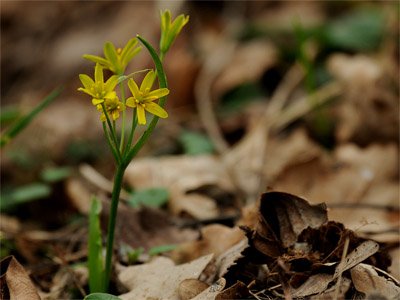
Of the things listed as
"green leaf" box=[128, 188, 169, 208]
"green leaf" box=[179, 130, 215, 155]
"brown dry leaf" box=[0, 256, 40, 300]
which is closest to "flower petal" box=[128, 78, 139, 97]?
"brown dry leaf" box=[0, 256, 40, 300]

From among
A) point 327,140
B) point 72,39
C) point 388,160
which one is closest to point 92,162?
point 327,140

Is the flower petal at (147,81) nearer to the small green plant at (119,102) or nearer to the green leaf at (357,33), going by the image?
the small green plant at (119,102)

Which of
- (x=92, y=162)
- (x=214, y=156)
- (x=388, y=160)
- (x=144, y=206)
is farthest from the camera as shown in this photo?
(x=92, y=162)

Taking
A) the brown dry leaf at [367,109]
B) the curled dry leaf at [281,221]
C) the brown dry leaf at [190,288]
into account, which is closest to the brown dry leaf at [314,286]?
the curled dry leaf at [281,221]

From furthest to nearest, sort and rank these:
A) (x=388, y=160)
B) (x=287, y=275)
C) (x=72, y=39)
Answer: (x=72, y=39) → (x=388, y=160) → (x=287, y=275)

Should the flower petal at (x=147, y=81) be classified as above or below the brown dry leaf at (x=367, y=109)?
above

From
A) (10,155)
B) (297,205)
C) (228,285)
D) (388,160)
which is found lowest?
(388,160)

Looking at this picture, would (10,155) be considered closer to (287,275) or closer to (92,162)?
(92,162)
